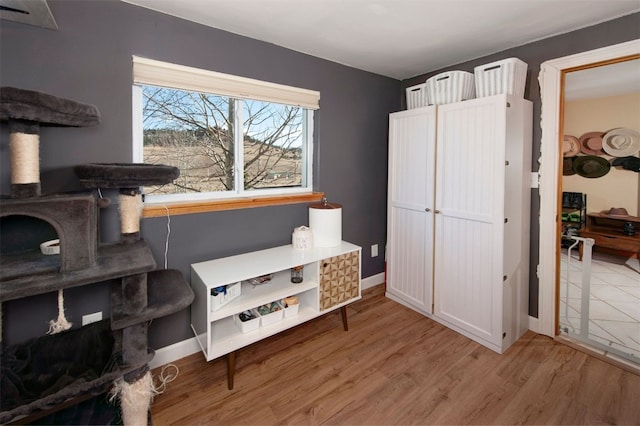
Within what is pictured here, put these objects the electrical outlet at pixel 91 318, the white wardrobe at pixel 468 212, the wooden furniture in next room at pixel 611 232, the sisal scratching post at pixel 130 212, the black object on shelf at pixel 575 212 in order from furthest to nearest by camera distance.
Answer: the black object on shelf at pixel 575 212
the wooden furniture in next room at pixel 611 232
the white wardrobe at pixel 468 212
the electrical outlet at pixel 91 318
the sisal scratching post at pixel 130 212

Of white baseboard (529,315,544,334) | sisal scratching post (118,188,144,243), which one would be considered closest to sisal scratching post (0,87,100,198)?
sisal scratching post (118,188,144,243)

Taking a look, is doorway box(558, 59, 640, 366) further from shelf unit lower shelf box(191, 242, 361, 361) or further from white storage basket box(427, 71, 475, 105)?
shelf unit lower shelf box(191, 242, 361, 361)

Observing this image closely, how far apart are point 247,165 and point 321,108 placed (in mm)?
813

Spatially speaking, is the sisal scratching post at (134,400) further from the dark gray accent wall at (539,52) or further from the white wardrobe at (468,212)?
the dark gray accent wall at (539,52)

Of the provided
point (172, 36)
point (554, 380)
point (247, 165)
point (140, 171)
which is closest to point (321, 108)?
point (247, 165)

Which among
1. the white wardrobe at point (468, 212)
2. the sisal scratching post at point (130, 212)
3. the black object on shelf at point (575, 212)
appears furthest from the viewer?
the black object on shelf at point (575, 212)

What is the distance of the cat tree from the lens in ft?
3.63

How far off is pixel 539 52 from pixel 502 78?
1.54 ft

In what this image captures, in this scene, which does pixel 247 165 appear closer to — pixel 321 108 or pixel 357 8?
pixel 321 108

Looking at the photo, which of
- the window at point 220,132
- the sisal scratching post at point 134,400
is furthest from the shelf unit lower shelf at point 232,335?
the window at point 220,132

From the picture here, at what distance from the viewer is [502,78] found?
2029 millimetres

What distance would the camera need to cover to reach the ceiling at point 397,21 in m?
1.71

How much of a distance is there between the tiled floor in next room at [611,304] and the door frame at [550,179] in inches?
10.4

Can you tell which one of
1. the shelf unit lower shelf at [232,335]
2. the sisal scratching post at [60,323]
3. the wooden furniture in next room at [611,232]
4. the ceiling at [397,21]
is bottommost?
the shelf unit lower shelf at [232,335]
